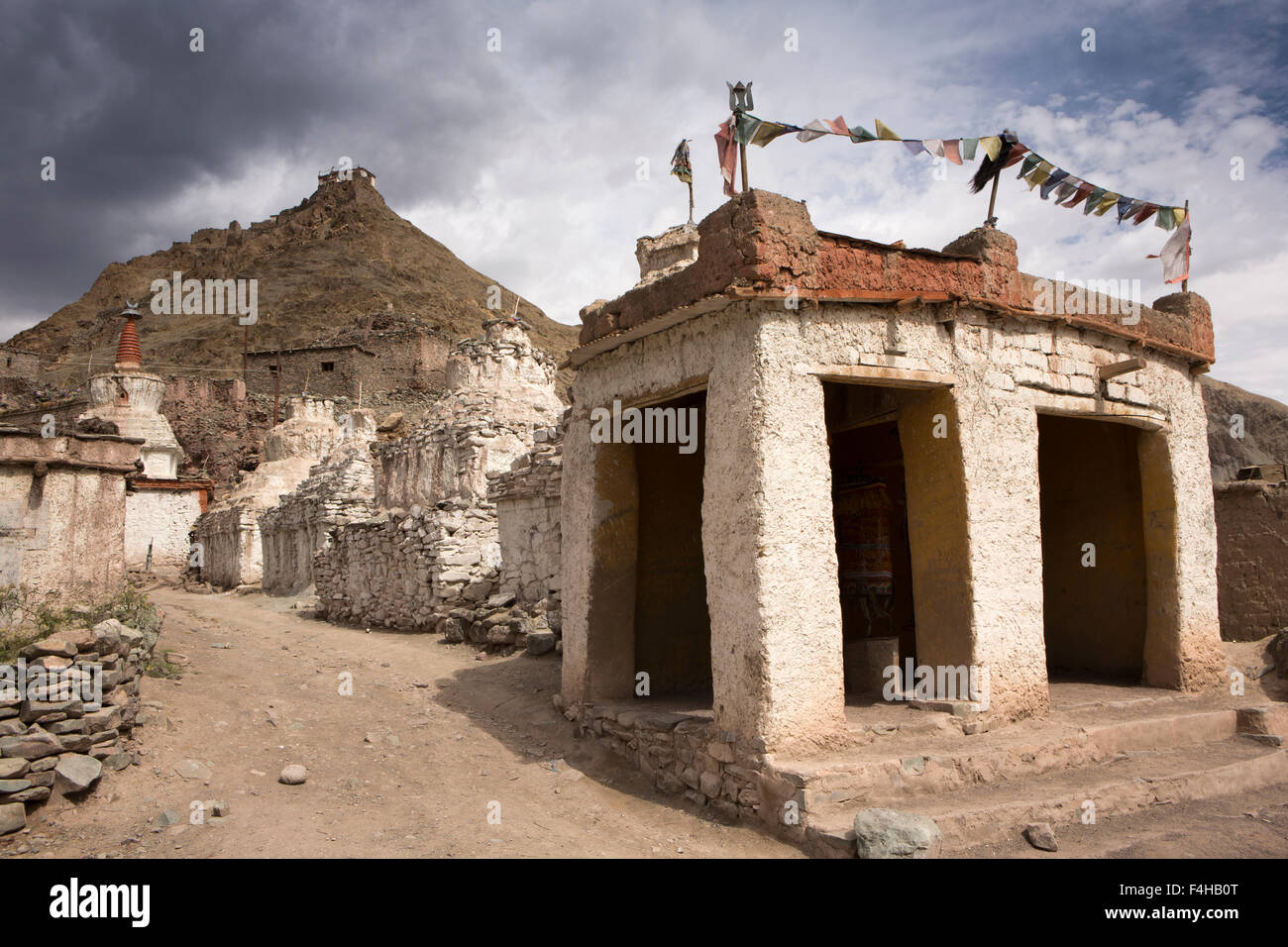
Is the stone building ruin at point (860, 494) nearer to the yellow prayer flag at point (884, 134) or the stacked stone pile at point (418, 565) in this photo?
the yellow prayer flag at point (884, 134)

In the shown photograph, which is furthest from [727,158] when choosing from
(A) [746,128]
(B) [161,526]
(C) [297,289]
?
(C) [297,289]

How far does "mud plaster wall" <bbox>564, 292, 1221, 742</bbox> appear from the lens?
16.8 ft

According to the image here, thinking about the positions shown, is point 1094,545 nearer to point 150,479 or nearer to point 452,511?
point 452,511

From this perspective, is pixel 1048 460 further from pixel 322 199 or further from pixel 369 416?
pixel 322 199

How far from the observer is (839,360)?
5508 millimetres

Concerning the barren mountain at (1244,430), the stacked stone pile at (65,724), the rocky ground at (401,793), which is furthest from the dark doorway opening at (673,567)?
the barren mountain at (1244,430)

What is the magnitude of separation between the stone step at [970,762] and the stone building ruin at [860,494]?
0.97 ft

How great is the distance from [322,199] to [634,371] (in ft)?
251

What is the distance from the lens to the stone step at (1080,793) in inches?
180

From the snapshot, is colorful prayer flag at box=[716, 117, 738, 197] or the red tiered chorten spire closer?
colorful prayer flag at box=[716, 117, 738, 197]

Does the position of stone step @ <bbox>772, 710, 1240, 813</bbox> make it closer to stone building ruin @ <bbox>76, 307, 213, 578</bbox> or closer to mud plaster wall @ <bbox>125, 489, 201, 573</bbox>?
stone building ruin @ <bbox>76, 307, 213, 578</bbox>

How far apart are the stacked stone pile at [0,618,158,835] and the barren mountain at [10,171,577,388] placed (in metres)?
43.2

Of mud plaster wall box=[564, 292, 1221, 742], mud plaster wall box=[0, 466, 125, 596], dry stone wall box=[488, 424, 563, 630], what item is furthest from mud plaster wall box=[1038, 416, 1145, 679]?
mud plaster wall box=[0, 466, 125, 596]
